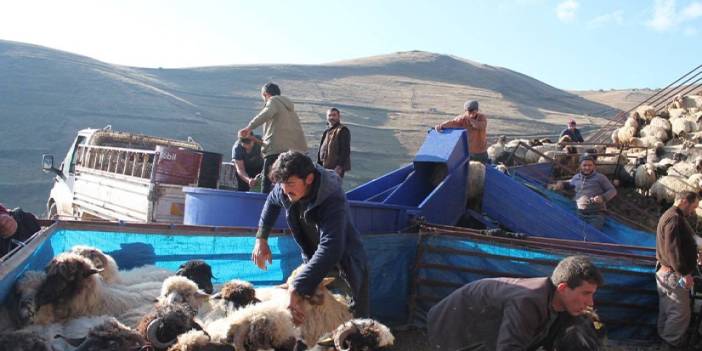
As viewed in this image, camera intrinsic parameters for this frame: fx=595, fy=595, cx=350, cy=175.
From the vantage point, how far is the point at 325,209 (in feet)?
12.5

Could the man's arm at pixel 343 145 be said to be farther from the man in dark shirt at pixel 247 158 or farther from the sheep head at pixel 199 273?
the sheep head at pixel 199 273

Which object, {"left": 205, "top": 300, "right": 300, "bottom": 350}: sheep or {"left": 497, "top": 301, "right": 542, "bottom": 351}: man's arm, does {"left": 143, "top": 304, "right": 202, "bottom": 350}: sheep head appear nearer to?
{"left": 205, "top": 300, "right": 300, "bottom": 350}: sheep

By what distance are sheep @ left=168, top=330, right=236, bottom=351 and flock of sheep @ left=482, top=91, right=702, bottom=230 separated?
27.7 feet

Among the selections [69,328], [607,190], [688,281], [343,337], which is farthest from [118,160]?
[688,281]

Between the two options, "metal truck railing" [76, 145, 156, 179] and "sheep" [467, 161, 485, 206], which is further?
"metal truck railing" [76, 145, 156, 179]

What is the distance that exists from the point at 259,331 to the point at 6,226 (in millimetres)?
2600

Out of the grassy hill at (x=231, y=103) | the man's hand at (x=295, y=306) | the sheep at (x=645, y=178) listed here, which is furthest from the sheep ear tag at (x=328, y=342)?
the grassy hill at (x=231, y=103)

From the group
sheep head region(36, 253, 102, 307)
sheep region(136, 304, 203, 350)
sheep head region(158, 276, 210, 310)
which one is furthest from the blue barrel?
sheep region(136, 304, 203, 350)

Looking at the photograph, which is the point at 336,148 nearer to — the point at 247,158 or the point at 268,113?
the point at 268,113

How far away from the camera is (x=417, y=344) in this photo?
5.88 meters

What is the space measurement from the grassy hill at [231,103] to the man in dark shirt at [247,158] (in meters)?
16.5

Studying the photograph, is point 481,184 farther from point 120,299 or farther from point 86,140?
point 86,140

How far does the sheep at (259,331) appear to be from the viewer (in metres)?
3.24

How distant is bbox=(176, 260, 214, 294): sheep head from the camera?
479 centimetres
